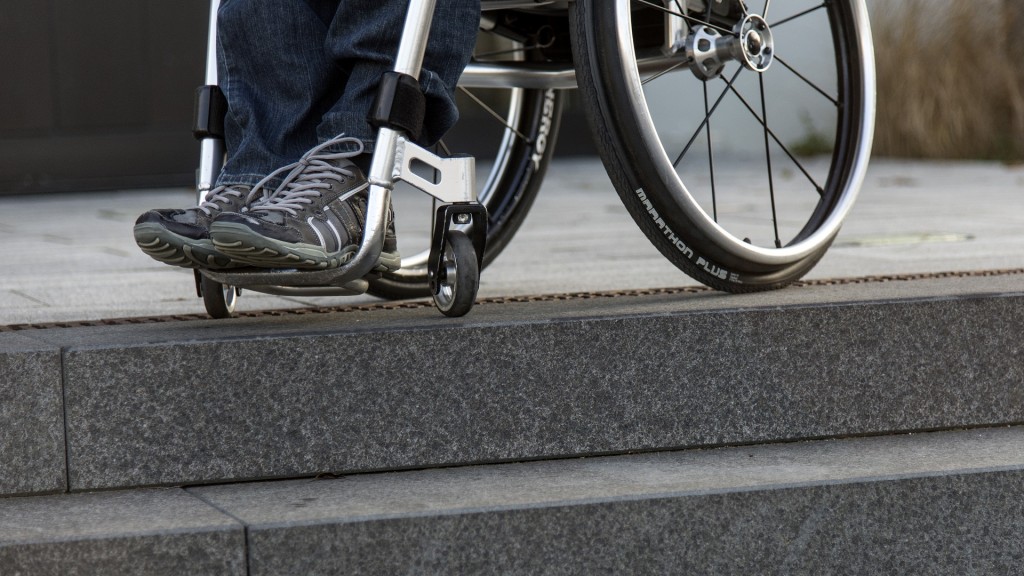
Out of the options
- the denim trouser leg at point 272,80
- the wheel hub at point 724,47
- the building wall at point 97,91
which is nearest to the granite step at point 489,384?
the denim trouser leg at point 272,80

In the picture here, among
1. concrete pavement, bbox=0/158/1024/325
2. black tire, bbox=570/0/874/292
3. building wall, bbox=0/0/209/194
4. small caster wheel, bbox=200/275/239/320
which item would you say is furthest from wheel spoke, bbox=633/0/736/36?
building wall, bbox=0/0/209/194

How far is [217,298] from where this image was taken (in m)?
1.63

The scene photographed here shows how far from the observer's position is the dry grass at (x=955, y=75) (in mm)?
6953

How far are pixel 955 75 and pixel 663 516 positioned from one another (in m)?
6.41

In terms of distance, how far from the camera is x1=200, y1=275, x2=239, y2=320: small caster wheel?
1.62m

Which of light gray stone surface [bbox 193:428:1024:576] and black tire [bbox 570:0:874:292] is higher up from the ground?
black tire [bbox 570:0:874:292]

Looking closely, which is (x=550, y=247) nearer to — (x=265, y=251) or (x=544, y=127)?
(x=544, y=127)

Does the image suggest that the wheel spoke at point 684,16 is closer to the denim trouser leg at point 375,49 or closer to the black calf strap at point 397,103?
the denim trouser leg at point 375,49

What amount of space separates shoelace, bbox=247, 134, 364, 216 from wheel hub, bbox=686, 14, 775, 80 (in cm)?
56

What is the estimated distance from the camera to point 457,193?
1511 mm

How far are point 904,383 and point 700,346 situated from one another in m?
0.30

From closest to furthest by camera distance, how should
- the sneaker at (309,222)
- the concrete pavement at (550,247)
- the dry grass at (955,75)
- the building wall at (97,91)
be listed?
1. the sneaker at (309,222)
2. the concrete pavement at (550,247)
3. the building wall at (97,91)
4. the dry grass at (955,75)

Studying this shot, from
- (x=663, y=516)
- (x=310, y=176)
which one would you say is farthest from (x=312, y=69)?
(x=663, y=516)

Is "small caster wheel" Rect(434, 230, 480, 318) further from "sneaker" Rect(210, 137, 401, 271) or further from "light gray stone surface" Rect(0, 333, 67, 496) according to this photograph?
"light gray stone surface" Rect(0, 333, 67, 496)
